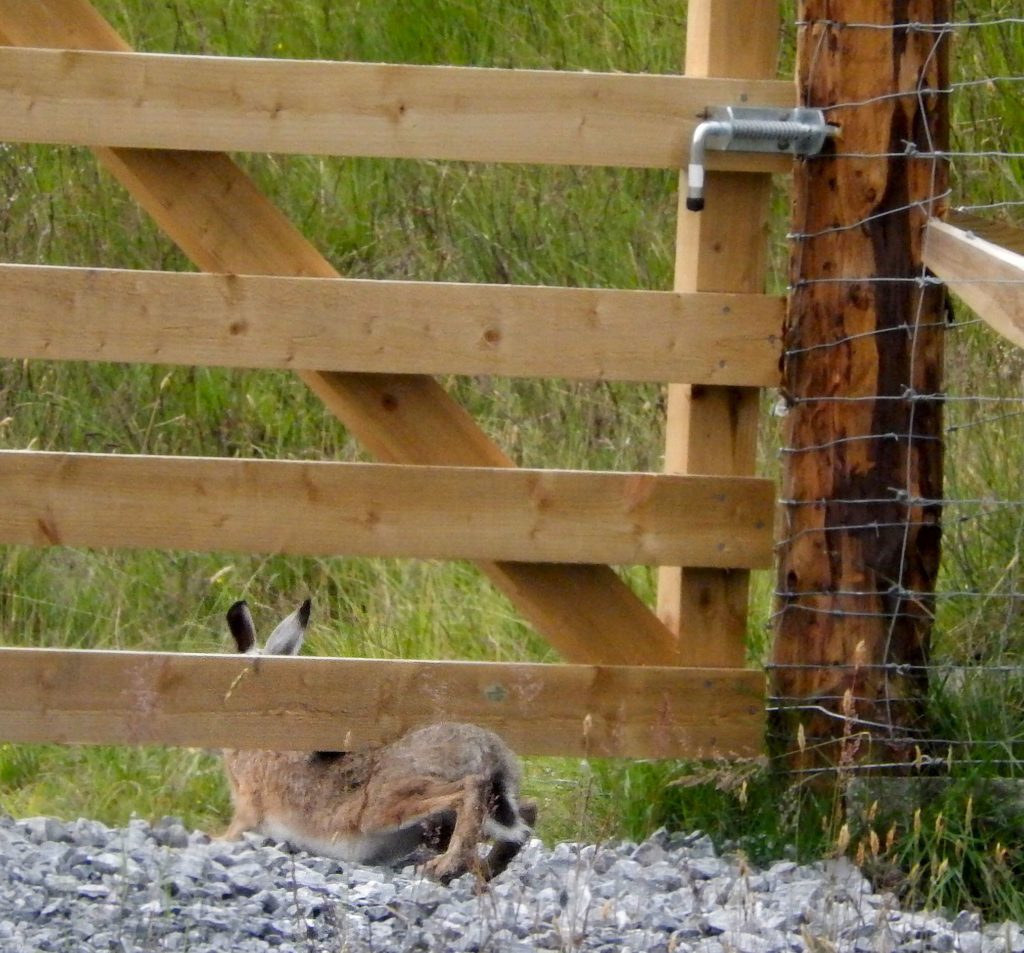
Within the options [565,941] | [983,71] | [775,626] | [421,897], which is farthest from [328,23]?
[565,941]

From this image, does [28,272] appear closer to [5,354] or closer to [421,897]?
[5,354]

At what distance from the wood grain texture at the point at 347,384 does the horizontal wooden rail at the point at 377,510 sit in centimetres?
14

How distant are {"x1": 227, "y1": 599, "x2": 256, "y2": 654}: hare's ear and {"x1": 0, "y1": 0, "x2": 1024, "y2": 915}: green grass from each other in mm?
437

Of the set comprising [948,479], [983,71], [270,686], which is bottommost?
[270,686]

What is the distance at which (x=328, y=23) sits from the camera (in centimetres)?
837

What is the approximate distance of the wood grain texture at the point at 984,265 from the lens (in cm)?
364

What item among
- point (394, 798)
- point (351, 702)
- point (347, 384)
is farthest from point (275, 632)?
point (347, 384)

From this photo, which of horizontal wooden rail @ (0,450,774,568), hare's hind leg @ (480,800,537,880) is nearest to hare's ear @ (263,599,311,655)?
horizontal wooden rail @ (0,450,774,568)

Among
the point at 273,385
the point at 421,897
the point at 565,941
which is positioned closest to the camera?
the point at 565,941

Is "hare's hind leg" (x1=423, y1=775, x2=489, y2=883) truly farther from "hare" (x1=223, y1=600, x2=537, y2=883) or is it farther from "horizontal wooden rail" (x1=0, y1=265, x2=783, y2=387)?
"horizontal wooden rail" (x1=0, y1=265, x2=783, y2=387)

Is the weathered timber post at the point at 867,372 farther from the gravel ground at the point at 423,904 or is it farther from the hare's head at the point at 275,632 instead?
the hare's head at the point at 275,632

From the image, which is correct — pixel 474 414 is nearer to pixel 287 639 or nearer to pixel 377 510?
pixel 287 639

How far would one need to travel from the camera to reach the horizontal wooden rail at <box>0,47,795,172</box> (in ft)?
13.3

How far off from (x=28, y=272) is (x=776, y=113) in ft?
5.61
